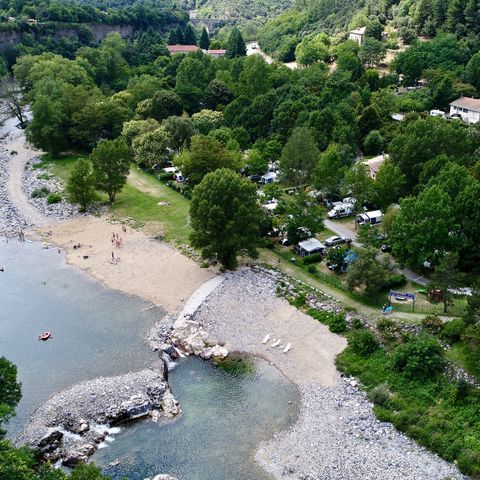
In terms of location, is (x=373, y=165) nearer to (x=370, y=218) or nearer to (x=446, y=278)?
(x=370, y=218)

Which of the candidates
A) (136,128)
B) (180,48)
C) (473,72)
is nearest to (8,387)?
(136,128)

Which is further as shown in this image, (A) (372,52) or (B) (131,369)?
(A) (372,52)

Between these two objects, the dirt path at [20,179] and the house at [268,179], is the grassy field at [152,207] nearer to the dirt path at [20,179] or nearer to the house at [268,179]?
the dirt path at [20,179]

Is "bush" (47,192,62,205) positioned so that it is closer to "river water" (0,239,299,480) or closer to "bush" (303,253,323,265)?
"river water" (0,239,299,480)

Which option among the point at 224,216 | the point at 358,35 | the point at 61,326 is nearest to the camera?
the point at 61,326

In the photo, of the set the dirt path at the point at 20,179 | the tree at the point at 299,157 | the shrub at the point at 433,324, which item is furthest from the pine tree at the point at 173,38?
the shrub at the point at 433,324

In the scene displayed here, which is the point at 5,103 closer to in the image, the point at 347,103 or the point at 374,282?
the point at 347,103

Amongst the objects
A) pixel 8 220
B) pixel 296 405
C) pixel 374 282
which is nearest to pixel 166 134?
pixel 8 220
